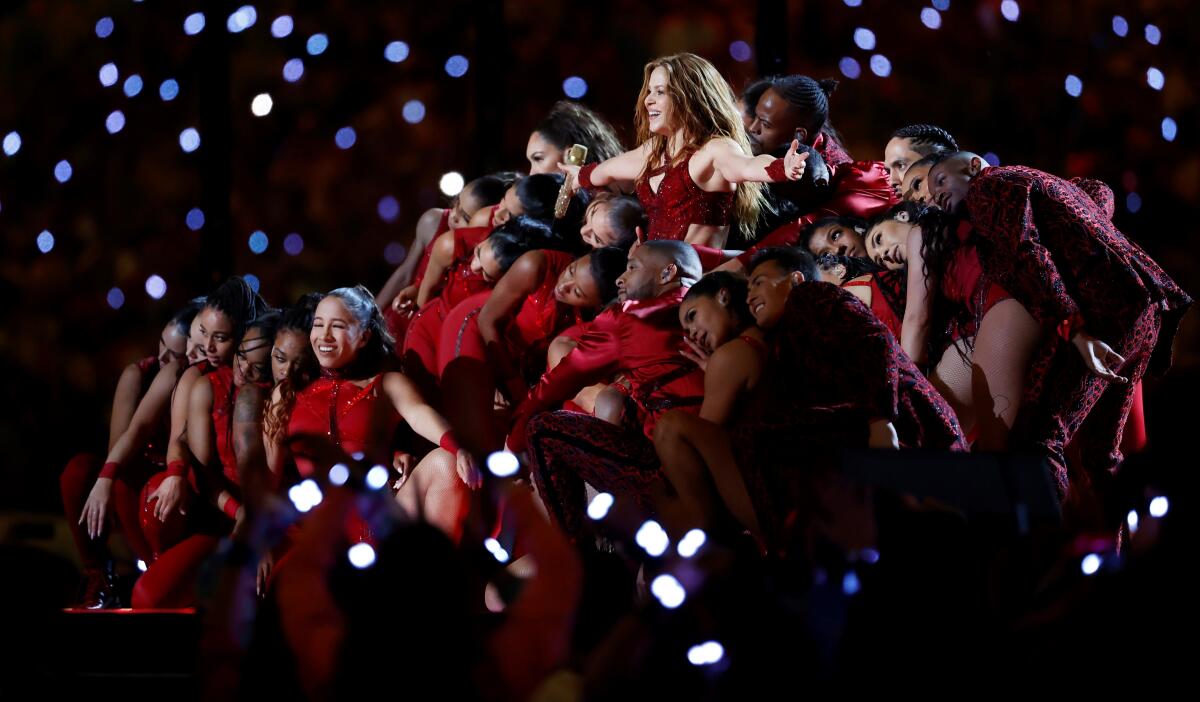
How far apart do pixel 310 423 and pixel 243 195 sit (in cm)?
281

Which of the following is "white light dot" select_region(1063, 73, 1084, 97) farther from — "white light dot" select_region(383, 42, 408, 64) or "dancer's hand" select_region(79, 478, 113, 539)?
"dancer's hand" select_region(79, 478, 113, 539)

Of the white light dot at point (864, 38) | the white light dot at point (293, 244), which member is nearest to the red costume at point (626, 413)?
the white light dot at point (864, 38)

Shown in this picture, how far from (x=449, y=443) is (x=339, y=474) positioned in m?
1.08

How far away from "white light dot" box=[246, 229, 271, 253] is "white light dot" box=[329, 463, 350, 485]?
151 inches

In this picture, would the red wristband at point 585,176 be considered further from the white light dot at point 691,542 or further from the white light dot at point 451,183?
the white light dot at point 451,183

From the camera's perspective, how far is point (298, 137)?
5707 mm

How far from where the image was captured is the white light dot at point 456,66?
5777mm

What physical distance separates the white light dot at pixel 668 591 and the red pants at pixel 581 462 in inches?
23.9

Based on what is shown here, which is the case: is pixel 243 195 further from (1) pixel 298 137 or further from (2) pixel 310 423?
(2) pixel 310 423

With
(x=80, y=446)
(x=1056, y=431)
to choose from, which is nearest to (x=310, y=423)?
(x=1056, y=431)

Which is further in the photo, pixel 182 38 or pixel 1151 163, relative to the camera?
pixel 182 38

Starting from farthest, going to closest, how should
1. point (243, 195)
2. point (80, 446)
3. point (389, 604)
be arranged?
point (243, 195) → point (80, 446) → point (389, 604)

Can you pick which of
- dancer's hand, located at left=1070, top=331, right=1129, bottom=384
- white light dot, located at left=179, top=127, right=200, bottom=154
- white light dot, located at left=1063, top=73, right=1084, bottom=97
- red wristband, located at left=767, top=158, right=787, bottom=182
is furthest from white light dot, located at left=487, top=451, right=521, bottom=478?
white light dot, located at left=179, top=127, right=200, bottom=154

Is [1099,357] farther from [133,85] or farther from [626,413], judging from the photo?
[133,85]
